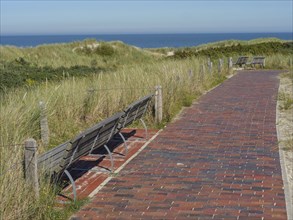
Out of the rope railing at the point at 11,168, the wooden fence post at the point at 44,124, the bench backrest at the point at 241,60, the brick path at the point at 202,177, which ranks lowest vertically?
the bench backrest at the point at 241,60

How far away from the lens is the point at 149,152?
9094 mm

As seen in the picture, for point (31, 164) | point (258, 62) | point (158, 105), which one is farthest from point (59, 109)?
point (258, 62)

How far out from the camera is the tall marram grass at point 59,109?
5391 millimetres

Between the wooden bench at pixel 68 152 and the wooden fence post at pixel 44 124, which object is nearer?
the wooden bench at pixel 68 152

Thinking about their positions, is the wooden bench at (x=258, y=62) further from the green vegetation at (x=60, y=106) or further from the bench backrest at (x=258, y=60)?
the green vegetation at (x=60, y=106)

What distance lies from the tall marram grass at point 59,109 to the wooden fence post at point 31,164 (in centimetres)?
8

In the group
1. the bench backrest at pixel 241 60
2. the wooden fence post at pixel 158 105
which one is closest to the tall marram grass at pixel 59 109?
the wooden fence post at pixel 158 105

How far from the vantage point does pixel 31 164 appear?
5.61 metres

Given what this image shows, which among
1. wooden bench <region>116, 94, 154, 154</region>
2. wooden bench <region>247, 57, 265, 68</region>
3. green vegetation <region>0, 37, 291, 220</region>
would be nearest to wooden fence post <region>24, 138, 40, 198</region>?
green vegetation <region>0, 37, 291, 220</region>

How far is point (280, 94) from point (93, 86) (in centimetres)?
738

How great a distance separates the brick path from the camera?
6.05 m

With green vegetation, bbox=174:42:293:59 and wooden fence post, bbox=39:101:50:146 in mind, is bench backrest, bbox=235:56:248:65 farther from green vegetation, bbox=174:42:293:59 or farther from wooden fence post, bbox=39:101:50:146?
wooden fence post, bbox=39:101:50:146

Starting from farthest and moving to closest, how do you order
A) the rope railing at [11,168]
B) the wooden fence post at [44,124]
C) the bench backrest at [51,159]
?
the wooden fence post at [44,124] → the bench backrest at [51,159] → the rope railing at [11,168]

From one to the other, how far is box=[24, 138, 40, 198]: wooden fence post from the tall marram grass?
0.26 feet
